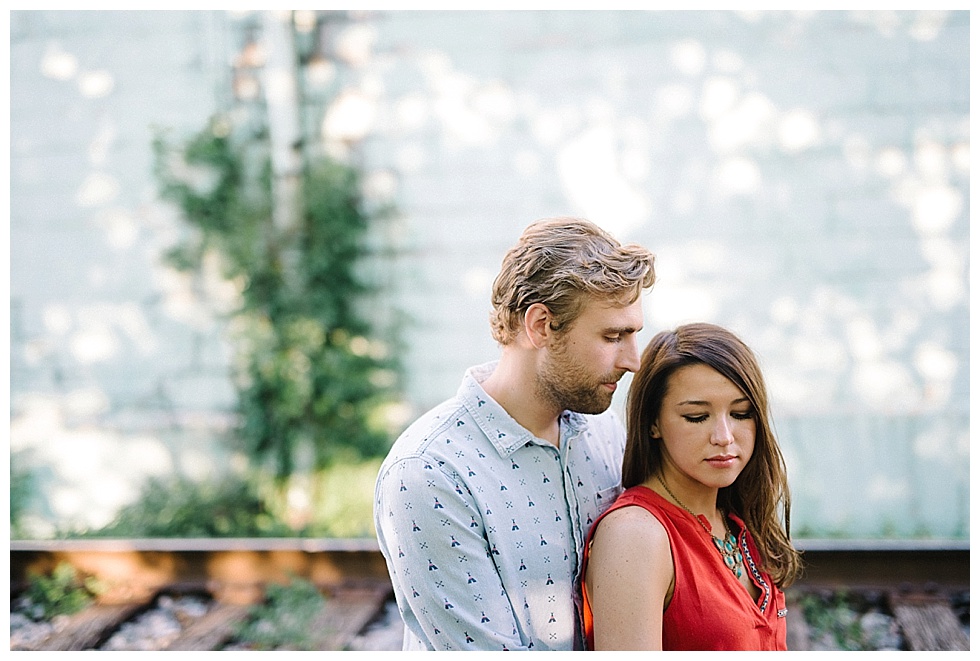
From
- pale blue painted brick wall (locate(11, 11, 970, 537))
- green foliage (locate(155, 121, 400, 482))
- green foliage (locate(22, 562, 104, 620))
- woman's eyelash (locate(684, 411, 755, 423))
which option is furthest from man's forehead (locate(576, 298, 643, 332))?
green foliage (locate(155, 121, 400, 482))

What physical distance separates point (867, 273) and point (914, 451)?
1018 millimetres

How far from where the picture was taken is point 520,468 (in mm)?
2023

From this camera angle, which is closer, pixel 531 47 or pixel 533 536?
pixel 533 536

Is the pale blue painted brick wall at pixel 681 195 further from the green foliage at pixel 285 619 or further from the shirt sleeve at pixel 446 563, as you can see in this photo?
the shirt sleeve at pixel 446 563

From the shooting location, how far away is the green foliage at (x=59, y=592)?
3.74 metres

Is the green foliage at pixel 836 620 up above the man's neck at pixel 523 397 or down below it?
below

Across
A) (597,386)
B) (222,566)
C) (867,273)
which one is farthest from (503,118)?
(597,386)

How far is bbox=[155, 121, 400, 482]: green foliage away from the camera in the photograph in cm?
508

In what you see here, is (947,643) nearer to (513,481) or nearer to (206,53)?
(513,481)

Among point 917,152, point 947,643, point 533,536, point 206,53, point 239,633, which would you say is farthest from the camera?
point 206,53

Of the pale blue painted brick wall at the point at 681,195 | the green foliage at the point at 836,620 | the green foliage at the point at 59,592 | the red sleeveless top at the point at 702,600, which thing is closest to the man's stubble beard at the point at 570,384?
the red sleeveless top at the point at 702,600

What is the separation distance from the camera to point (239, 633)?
3.49 meters

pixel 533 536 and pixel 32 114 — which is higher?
pixel 32 114

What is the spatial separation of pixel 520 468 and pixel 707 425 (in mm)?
431
